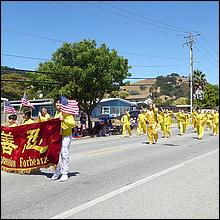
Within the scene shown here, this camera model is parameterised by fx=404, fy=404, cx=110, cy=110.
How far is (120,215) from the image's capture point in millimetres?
5793

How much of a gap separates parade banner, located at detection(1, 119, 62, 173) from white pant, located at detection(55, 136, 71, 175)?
243 millimetres

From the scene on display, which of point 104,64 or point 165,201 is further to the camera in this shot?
point 104,64

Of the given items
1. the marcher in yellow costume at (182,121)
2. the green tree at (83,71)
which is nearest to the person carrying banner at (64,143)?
the green tree at (83,71)

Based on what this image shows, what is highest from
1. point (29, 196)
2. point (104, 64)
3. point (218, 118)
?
point (104, 64)

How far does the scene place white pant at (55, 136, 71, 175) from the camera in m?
9.17

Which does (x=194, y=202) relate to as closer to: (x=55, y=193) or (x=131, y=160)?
(x=55, y=193)

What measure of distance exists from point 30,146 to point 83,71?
1705 centimetres

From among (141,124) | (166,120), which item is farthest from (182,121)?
(141,124)

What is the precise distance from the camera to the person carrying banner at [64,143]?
9.16m

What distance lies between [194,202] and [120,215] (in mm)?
1672

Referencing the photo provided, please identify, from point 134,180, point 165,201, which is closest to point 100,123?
point 134,180

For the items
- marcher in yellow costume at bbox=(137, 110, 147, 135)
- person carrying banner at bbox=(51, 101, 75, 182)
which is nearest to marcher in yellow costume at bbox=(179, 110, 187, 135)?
marcher in yellow costume at bbox=(137, 110, 147, 135)

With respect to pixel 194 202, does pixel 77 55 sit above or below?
above

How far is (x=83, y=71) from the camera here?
26.2m
